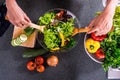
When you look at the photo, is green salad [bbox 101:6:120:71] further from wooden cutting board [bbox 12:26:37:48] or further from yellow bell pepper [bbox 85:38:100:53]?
wooden cutting board [bbox 12:26:37:48]

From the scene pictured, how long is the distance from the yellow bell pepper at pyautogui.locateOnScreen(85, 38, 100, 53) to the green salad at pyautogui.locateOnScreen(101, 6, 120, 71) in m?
0.02

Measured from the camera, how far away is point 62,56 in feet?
4.47

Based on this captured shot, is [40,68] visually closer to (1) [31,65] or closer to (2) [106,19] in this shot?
(1) [31,65]

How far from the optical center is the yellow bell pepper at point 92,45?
127cm

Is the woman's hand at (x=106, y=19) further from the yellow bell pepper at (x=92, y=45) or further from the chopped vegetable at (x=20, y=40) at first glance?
the chopped vegetable at (x=20, y=40)

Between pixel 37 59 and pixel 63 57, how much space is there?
12 centimetres

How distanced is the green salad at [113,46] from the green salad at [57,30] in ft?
0.49

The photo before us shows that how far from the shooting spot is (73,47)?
4.41 ft

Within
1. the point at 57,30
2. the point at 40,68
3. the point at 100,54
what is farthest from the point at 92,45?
the point at 40,68

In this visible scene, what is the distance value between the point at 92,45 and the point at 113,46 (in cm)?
9

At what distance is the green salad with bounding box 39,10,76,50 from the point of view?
4.16 ft

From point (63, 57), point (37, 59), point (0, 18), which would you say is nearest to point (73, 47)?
point (63, 57)

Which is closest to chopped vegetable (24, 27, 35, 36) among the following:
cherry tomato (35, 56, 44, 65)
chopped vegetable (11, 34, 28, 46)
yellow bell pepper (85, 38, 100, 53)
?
chopped vegetable (11, 34, 28, 46)

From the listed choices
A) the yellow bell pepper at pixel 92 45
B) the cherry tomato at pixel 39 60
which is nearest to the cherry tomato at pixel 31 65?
the cherry tomato at pixel 39 60
